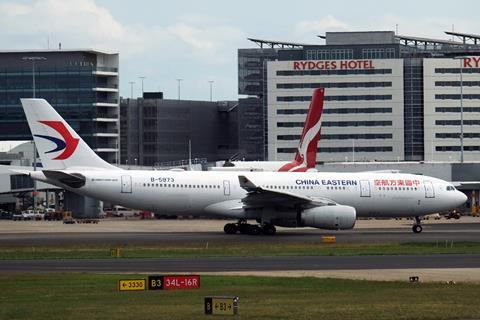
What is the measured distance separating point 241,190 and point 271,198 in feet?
10.6

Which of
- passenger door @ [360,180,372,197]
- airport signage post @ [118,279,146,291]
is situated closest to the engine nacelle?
passenger door @ [360,180,372,197]

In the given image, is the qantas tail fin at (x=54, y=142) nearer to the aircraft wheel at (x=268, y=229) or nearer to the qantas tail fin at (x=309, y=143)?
the aircraft wheel at (x=268, y=229)

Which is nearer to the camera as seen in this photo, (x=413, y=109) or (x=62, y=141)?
(x=62, y=141)

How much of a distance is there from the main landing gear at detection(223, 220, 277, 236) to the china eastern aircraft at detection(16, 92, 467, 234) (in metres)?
0.06

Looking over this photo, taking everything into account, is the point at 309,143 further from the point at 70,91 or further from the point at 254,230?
the point at 70,91

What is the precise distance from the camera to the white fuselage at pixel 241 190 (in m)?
69.4

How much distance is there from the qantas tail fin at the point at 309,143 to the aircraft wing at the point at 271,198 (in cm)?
2640

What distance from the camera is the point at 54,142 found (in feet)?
231

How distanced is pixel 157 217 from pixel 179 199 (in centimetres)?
3312

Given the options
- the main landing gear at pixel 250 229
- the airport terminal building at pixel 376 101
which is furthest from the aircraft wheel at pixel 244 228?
the airport terminal building at pixel 376 101

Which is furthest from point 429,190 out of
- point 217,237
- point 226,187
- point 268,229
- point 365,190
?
point 217,237

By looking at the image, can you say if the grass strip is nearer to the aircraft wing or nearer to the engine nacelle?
the aircraft wing

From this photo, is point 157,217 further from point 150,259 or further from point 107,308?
point 107,308

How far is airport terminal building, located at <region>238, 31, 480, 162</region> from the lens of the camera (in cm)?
18375
